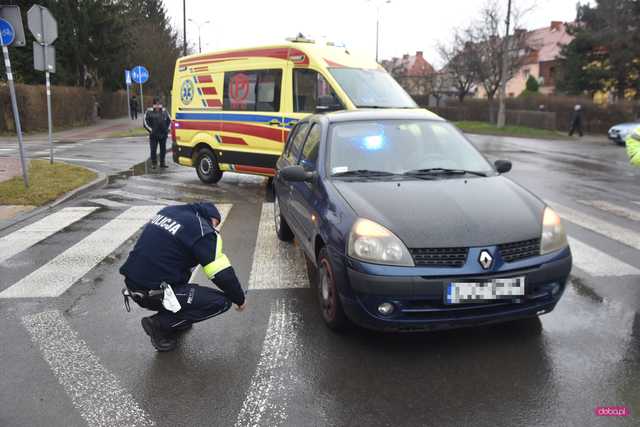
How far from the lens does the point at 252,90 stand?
10.6 metres

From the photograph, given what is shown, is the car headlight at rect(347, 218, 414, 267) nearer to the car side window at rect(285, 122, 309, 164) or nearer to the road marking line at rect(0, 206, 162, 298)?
the car side window at rect(285, 122, 309, 164)

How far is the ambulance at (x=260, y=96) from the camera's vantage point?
9.66m

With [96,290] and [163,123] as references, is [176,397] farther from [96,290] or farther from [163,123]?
[163,123]

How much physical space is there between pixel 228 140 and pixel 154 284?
7631 mm

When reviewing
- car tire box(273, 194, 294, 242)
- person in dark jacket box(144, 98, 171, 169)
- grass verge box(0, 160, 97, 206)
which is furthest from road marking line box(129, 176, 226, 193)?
car tire box(273, 194, 294, 242)

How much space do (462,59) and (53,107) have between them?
3198 cm

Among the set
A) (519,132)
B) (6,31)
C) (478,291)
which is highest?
(6,31)

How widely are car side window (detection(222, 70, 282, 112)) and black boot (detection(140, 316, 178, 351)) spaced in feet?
22.3

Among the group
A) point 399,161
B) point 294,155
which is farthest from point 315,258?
point 294,155

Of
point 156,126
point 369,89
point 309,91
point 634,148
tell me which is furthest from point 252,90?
point 634,148

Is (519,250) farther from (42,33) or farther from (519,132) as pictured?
(519,132)

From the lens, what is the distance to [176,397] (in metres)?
3.33

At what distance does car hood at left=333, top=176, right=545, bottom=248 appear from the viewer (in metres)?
3.67

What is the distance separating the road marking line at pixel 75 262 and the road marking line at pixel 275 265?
1.73m
